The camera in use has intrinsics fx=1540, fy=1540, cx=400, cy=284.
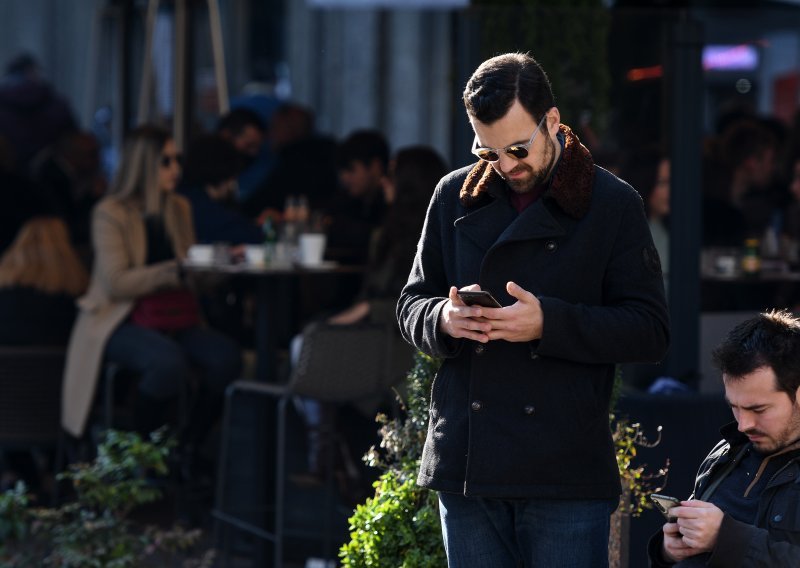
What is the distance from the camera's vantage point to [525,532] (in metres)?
3.04

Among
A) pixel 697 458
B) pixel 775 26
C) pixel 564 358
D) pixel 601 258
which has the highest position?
pixel 775 26

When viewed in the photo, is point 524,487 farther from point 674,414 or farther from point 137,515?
point 137,515

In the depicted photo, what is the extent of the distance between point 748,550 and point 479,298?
0.76 meters

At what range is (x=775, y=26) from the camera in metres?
9.09

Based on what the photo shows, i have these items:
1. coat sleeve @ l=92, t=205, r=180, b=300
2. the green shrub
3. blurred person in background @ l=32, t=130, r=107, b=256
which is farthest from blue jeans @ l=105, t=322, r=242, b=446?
blurred person in background @ l=32, t=130, r=107, b=256

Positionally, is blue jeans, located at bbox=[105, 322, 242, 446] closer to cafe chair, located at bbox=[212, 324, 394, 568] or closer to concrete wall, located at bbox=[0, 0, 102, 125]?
cafe chair, located at bbox=[212, 324, 394, 568]

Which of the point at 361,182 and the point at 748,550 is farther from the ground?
the point at 361,182

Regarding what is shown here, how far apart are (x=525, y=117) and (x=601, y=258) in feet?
1.05

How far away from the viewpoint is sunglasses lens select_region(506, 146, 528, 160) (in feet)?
9.74

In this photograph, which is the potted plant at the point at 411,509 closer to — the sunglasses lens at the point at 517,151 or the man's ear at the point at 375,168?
the sunglasses lens at the point at 517,151

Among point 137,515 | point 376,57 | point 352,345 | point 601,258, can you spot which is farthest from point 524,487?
point 376,57

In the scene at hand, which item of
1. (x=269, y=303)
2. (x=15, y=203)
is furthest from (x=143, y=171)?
(x=15, y=203)

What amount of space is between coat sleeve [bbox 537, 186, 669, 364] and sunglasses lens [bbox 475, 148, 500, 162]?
26 cm

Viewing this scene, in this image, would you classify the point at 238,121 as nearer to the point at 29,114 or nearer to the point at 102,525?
the point at 29,114
